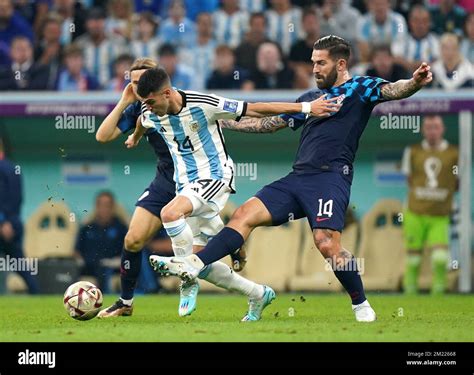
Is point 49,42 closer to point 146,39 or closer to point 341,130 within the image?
point 146,39

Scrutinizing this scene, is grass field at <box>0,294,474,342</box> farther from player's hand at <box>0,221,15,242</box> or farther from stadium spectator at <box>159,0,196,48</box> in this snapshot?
stadium spectator at <box>159,0,196,48</box>

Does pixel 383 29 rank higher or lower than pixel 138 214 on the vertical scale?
higher

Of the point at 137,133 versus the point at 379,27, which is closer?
the point at 137,133

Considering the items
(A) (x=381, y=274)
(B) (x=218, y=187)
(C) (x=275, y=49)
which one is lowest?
(A) (x=381, y=274)

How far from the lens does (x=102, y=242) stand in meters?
16.4

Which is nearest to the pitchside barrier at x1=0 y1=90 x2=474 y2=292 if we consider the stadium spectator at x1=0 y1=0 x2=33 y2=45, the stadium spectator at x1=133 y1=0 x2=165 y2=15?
the stadium spectator at x1=0 y1=0 x2=33 y2=45

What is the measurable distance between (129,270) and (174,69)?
6121 millimetres

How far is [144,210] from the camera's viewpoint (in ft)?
36.8

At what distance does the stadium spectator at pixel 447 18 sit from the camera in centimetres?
1736

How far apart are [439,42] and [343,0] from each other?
1576 millimetres

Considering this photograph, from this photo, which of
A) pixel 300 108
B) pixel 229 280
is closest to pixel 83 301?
pixel 229 280

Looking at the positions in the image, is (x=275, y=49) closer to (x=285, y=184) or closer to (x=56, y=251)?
(x=56, y=251)

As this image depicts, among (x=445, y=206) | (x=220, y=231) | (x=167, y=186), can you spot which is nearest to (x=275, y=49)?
(x=445, y=206)

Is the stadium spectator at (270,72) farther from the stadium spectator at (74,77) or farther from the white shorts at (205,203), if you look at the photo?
the white shorts at (205,203)
